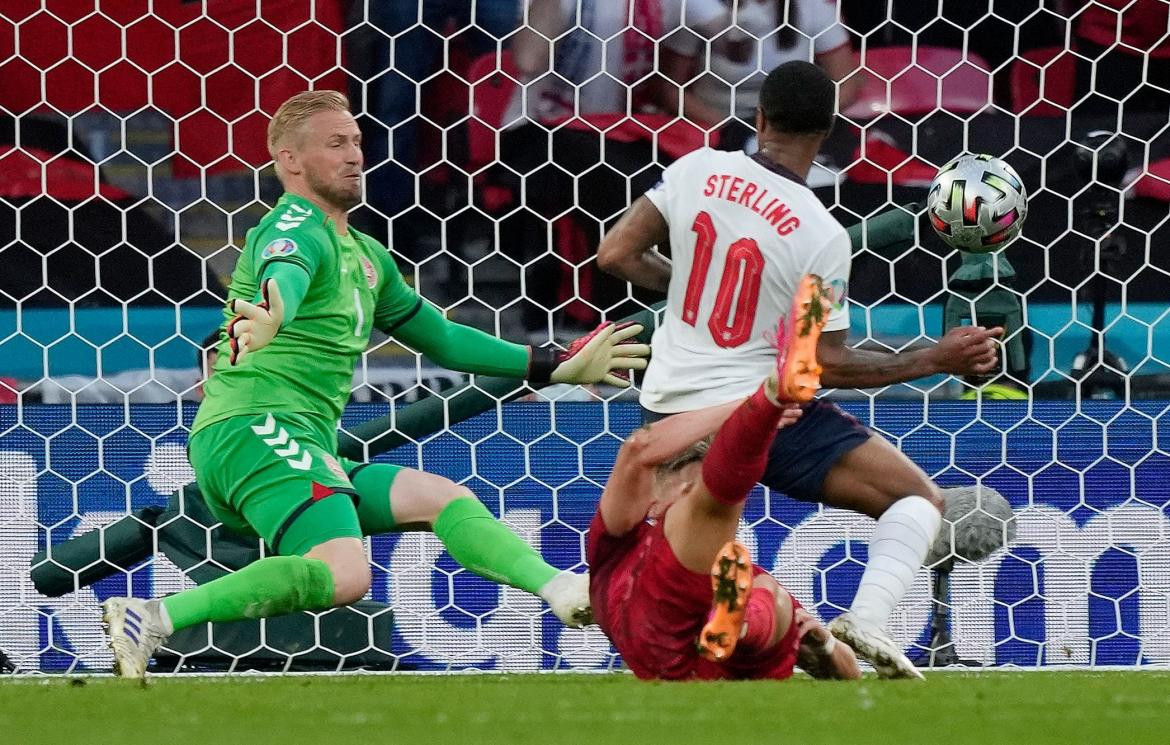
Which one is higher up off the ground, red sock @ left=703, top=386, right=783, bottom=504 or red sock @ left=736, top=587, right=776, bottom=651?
red sock @ left=703, top=386, right=783, bottom=504

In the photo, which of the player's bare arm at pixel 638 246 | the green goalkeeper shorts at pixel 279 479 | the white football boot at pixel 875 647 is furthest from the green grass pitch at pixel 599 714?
the player's bare arm at pixel 638 246

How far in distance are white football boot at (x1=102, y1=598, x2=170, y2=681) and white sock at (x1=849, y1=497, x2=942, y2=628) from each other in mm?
1499

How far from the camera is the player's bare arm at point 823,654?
3684mm

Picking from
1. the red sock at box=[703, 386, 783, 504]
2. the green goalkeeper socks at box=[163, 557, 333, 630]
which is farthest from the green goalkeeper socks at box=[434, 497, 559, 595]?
the red sock at box=[703, 386, 783, 504]

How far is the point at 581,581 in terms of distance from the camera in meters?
3.91

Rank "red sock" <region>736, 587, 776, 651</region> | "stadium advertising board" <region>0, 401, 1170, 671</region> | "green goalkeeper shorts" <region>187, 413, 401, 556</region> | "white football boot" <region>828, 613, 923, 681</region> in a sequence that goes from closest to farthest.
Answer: "red sock" <region>736, 587, 776, 651</region> < "white football boot" <region>828, 613, 923, 681</region> < "green goalkeeper shorts" <region>187, 413, 401, 556</region> < "stadium advertising board" <region>0, 401, 1170, 671</region>

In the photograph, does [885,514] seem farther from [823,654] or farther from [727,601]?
[727,601]

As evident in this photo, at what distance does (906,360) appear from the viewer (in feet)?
13.5

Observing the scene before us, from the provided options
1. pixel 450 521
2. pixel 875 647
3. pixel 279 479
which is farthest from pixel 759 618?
pixel 279 479

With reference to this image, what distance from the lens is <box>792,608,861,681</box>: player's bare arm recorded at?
3.68 metres

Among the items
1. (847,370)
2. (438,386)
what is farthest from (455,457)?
(847,370)

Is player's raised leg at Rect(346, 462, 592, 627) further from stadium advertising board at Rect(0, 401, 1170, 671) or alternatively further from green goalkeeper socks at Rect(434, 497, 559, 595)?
stadium advertising board at Rect(0, 401, 1170, 671)

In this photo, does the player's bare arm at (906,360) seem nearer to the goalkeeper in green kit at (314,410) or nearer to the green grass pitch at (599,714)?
the goalkeeper in green kit at (314,410)

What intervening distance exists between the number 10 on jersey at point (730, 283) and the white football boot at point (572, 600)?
25.3 inches
